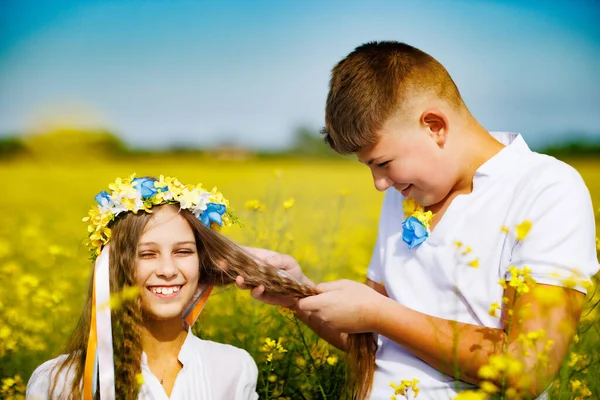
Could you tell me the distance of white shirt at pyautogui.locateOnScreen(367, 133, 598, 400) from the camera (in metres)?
2.07

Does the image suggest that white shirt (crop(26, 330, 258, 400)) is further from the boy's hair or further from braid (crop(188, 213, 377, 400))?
the boy's hair

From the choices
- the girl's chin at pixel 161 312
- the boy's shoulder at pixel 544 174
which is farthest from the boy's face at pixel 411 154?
the girl's chin at pixel 161 312

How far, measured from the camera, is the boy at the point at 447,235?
2.06m

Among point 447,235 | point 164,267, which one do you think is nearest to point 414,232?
point 447,235

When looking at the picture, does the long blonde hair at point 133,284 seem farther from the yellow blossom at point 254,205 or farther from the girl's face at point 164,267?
the yellow blossom at point 254,205

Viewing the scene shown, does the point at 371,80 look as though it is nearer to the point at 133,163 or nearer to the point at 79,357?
the point at 79,357

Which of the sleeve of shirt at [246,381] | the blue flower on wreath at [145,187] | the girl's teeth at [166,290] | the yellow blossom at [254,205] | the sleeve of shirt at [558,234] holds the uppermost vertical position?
the yellow blossom at [254,205]

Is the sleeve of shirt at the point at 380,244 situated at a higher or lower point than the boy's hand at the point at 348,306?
higher

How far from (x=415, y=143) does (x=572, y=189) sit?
1.69 ft

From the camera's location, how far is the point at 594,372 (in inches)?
91.0

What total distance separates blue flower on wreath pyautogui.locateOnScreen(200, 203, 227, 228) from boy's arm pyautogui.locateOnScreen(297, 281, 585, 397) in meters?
0.42

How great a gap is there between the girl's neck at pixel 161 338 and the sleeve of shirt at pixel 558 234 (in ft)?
3.75

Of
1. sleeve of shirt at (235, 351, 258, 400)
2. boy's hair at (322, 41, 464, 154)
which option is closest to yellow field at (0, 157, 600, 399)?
sleeve of shirt at (235, 351, 258, 400)

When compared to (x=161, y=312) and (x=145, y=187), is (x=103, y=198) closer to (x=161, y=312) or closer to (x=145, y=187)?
(x=145, y=187)
